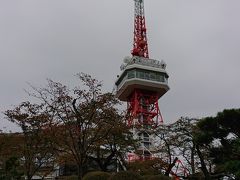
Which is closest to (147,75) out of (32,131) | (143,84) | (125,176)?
(143,84)

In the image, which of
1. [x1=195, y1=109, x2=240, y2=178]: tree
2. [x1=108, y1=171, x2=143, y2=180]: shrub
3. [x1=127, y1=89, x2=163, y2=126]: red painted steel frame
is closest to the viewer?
[x1=108, y1=171, x2=143, y2=180]: shrub

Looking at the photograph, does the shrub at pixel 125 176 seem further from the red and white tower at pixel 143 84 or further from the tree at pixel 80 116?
the red and white tower at pixel 143 84

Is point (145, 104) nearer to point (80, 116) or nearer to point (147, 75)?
point (147, 75)

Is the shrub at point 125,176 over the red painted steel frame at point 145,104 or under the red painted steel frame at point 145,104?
under

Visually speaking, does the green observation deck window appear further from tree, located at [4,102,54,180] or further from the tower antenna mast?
tree, located at [4,102,54,180]

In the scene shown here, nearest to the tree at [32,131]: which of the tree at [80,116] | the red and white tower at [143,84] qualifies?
the tree at [80,116]

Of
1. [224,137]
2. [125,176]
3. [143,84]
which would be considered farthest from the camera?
[143,84]

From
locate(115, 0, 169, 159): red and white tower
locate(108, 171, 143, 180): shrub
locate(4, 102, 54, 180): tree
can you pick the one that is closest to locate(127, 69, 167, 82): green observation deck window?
locate(115, 0, 169, 159): red and white tower

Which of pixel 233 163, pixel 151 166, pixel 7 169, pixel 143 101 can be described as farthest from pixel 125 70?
pixel 233 163

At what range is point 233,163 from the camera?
1698 centimetres

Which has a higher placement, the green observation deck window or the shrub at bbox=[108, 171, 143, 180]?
the green observation deck window

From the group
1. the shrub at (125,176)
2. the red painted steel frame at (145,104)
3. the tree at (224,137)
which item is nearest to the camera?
the shrub at (125,176)

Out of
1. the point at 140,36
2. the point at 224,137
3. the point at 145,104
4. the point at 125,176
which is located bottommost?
the point at 125,176

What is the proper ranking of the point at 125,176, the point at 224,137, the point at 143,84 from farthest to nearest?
the point at 143,84 → the point at 224,137 → the point at 125,176
